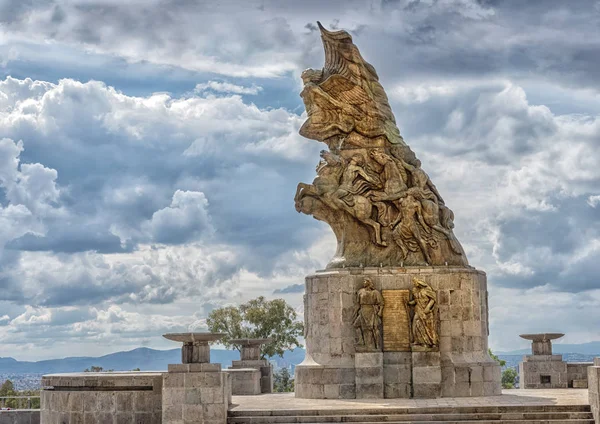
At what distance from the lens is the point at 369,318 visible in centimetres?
2662

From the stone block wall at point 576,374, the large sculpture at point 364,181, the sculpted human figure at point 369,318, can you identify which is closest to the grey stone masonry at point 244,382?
the large sculpture at point 364,181

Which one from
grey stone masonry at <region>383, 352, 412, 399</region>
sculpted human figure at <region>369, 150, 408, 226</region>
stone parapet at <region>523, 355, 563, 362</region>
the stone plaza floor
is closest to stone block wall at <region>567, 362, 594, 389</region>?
stone parapet at <region>523, 355, 563, 362</region>

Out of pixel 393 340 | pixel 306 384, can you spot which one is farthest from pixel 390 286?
pixel 306 384

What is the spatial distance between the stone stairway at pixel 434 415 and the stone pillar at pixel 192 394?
0.64 meters

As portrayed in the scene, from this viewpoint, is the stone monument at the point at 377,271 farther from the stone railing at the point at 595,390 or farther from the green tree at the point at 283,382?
the green tree at the point at 283,382

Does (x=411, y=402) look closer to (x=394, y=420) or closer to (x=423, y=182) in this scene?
(x=394, y=420)

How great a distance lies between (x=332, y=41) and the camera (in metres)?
29.4

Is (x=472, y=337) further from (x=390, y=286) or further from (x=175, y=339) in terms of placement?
(x=175, y=339)

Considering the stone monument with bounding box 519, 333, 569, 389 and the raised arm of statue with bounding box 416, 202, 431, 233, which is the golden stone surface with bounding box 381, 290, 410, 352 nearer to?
the raised arm of statue with bounding box 416, 202, 431, 233

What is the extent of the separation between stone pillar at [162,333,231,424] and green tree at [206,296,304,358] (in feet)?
87.3

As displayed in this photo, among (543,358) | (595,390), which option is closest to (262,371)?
(543,358)

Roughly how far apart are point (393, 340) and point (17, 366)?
604ft

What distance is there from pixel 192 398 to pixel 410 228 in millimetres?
8297

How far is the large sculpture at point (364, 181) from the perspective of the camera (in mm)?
27719
